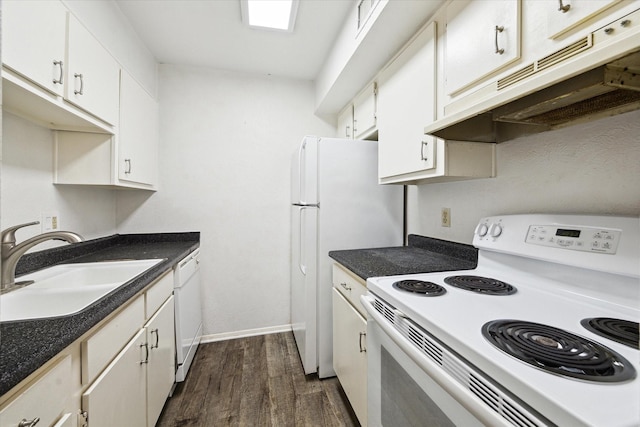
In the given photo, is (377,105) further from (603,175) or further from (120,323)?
(120,323)

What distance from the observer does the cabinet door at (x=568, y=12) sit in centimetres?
79

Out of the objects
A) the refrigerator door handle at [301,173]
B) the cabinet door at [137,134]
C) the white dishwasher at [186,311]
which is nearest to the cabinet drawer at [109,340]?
the white dishwasher at [186,311]

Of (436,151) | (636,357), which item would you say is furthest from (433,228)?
(636,357)

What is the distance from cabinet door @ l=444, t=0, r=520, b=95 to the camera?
1.02 meters

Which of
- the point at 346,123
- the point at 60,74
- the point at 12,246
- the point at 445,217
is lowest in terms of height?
the point at 12,246

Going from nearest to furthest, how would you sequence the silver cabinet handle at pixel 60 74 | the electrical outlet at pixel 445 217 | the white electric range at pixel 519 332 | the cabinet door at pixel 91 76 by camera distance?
1. the white electric range at pixel 519 332
2. the silver cabinet handle at pixel 60 74
3. the cabinet door at pixel 91 76
4. the electrical outlet at pixel 445 217

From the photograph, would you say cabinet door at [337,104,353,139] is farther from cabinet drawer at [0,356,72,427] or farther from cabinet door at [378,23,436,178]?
cabinet drawer at [0,356,72,427]

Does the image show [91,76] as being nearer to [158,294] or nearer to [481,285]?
[158,294]

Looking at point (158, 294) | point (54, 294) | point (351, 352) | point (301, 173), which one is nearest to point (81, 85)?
point (54, 294)

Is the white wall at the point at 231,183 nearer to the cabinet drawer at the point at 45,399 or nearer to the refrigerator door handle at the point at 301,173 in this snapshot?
the refrigerator door handle at the point at 301,173

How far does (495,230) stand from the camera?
1.29 meters

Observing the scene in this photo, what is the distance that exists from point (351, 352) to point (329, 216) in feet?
2.67

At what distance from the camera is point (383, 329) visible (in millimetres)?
1056

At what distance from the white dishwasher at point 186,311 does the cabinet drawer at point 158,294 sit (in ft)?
0.41
